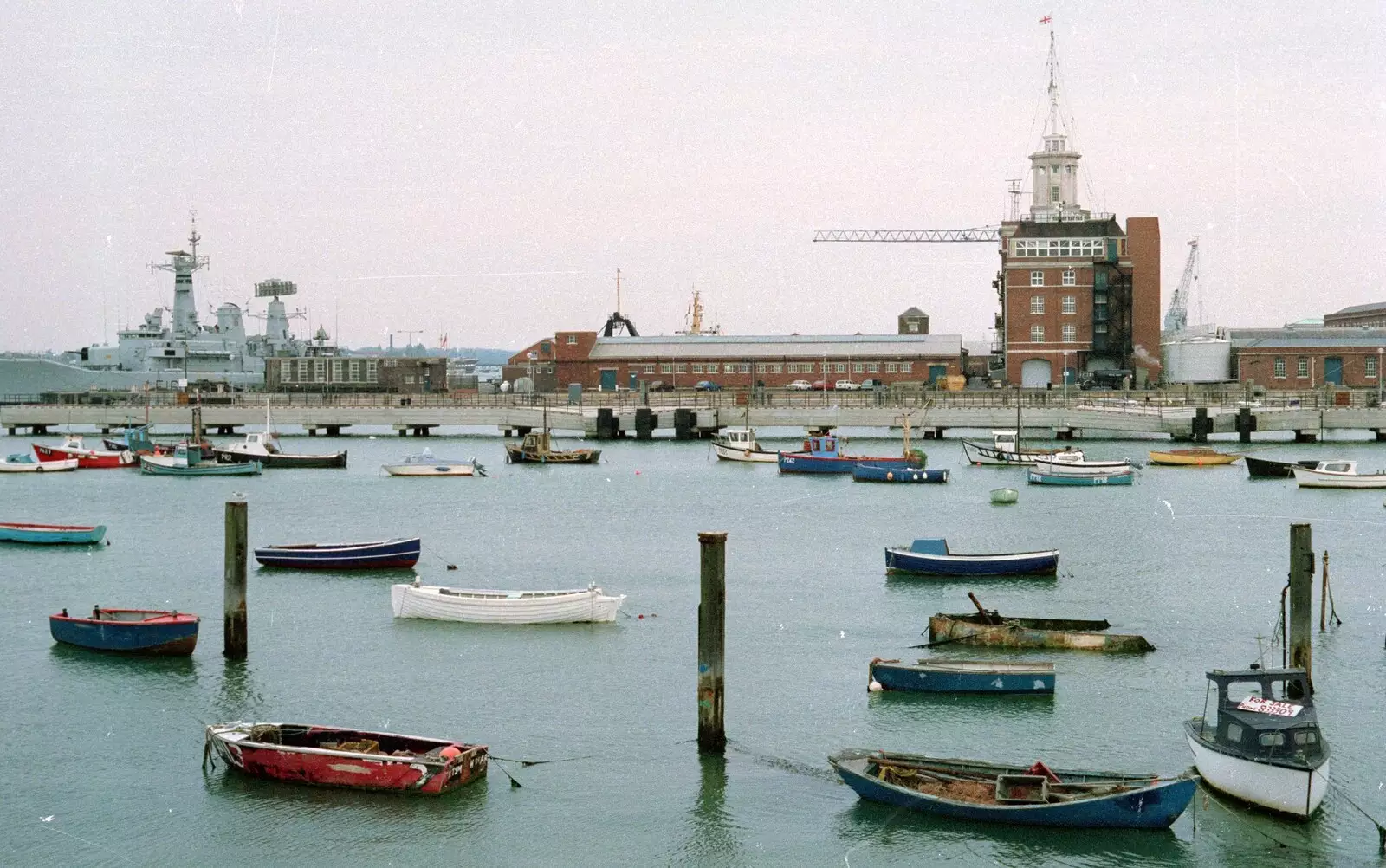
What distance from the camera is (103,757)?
100 feet

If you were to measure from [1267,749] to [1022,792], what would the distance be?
14.8 feet

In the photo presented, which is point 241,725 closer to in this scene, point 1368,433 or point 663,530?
point 663,530

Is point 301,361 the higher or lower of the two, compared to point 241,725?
higher

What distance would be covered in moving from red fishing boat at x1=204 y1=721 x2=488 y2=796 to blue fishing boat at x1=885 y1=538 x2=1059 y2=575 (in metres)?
25.4

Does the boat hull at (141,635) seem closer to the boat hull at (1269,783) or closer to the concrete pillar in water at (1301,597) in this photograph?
the boat hull at (1269,783)

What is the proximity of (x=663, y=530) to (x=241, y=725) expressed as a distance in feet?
123

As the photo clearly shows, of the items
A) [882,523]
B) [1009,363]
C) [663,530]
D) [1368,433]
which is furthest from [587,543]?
[1368,433]

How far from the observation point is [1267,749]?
84.5 feet

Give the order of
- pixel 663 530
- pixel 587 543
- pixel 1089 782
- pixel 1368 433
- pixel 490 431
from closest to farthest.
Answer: pixel 1089 782 → pixel 587 543 → pixel 663 530 → pixel 1368 433 → pixel 490 431

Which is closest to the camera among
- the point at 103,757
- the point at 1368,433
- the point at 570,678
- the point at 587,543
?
the point at 103,757

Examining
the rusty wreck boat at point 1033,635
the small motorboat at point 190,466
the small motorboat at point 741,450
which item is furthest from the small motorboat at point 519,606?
the small motorboat at point 741,450

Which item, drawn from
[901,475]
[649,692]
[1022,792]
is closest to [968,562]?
[649,692]

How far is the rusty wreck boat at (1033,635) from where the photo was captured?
38.7m

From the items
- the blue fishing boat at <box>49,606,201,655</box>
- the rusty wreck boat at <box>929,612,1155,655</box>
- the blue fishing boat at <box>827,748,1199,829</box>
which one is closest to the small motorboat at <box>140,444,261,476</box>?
the blue fishing boat at <box>49,606,201,655</box>
